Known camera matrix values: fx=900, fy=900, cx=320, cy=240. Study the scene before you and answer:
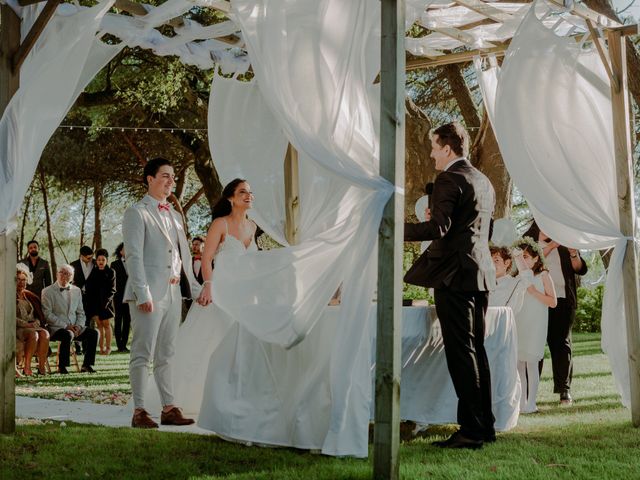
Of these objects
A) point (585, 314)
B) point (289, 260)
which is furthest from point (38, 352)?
point (585, 314)

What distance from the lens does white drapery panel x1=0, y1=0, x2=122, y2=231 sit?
5461 mm

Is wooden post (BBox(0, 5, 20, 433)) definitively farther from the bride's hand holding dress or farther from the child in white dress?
the child in white dress

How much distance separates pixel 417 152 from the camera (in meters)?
13.4

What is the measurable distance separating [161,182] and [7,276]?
1252mm

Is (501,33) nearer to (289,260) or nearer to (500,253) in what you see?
(500,253)

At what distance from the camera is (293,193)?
7043 millimetres

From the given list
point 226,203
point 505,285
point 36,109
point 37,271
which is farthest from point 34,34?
point 37,271

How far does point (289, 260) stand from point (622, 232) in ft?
8.67

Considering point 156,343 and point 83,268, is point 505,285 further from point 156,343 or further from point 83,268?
point 83,268

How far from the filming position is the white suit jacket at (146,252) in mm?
6117

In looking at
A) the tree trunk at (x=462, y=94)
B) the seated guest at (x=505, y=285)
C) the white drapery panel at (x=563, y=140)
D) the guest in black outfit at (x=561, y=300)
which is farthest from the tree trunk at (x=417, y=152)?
the white drapery panel at (x=563, y=140)

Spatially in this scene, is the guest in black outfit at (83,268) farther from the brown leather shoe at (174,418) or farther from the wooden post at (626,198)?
the wooden post at (626,198)

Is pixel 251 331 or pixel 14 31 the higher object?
pixel 14 31

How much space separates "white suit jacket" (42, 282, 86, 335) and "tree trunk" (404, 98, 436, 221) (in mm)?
5283
